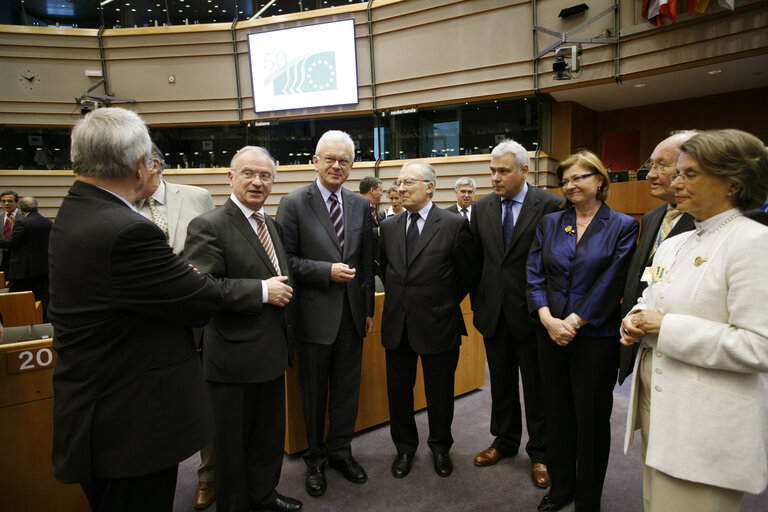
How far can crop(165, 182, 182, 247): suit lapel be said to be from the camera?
228 cm

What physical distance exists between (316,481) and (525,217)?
1.84 meters

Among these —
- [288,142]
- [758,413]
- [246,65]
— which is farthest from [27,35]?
[758,413]

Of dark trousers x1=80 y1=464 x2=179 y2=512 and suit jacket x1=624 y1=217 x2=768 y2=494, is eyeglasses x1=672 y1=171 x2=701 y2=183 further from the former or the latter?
dark trousers x1=80 y1=464 x2=179 y2=512

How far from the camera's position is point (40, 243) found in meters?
4.77

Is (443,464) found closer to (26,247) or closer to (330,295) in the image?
(330,295)

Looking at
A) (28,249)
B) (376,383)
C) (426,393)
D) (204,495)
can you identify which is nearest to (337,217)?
A: (426,393)

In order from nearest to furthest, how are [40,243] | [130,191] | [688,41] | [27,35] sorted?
[130,191] → [40,243] → [688,41] → [27,35]

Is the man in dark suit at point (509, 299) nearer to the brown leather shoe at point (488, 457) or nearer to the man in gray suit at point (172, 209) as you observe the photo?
the brown leather shoe at point (488, 457)

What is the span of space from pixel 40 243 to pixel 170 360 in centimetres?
484

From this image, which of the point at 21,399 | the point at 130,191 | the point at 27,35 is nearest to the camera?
the point at 130,191

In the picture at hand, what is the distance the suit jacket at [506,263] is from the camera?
2291mm

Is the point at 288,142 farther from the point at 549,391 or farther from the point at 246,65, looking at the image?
the point at 549,391

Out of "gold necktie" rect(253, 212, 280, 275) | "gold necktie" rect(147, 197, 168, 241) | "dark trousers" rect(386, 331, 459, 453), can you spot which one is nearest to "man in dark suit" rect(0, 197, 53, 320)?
"gold necktie" rect(147, 197, 168, 241)

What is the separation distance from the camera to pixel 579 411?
6.33ft
